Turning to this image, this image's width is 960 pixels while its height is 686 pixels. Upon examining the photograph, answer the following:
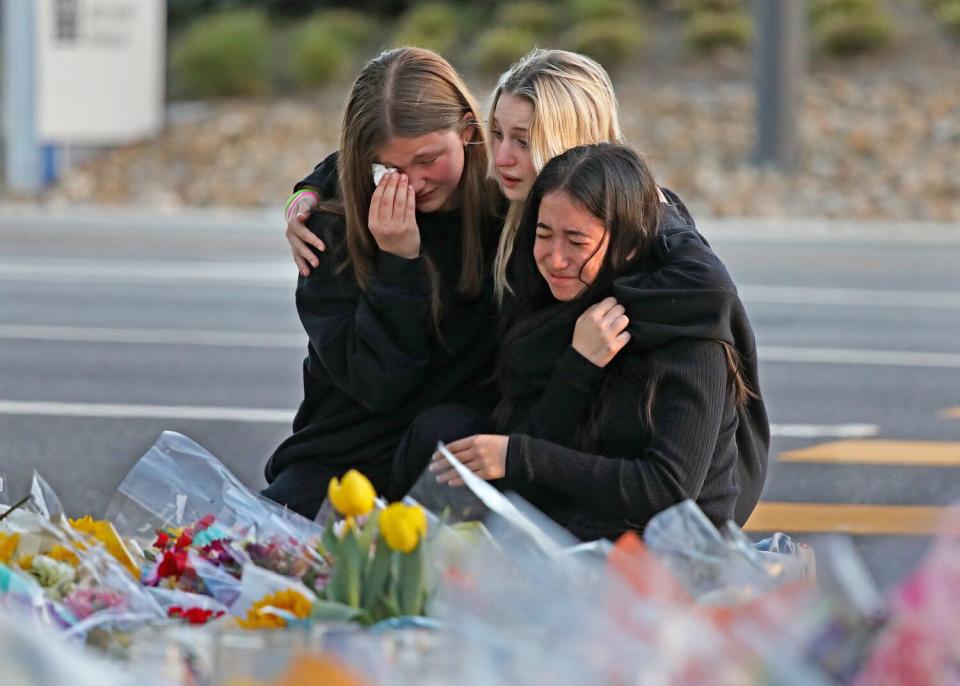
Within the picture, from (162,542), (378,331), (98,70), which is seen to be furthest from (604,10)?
(162,542)

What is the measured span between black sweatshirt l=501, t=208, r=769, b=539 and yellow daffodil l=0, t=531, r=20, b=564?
945mm

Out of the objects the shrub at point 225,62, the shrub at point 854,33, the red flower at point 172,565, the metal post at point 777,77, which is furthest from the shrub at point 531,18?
the red flower at point 172,565

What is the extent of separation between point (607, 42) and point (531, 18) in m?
1.79

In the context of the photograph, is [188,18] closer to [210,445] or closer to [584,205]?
[210,445]

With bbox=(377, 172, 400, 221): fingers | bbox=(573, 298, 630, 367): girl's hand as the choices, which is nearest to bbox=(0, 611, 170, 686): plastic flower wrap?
bbox=(573, 298, 630, 367): girl's hand

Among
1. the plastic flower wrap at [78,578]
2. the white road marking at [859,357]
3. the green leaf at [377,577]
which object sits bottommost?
the white road marking at [859,357]

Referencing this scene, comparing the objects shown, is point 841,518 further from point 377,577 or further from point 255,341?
point 255,341

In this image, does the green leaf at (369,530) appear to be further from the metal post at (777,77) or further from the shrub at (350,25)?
the shrub at (350,25)

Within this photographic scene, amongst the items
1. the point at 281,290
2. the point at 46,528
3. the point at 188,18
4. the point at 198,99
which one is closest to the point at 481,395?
the point at 46,528

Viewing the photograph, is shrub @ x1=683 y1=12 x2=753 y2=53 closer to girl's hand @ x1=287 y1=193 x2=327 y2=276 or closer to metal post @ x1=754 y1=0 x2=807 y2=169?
metal post @ x1=754 y1=0 x2=807 y2=169

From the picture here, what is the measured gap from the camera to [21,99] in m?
17.8

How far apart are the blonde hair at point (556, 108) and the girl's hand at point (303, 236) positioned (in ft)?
1.40

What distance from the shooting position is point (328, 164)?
157 inches

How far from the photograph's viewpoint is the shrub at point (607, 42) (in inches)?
806
